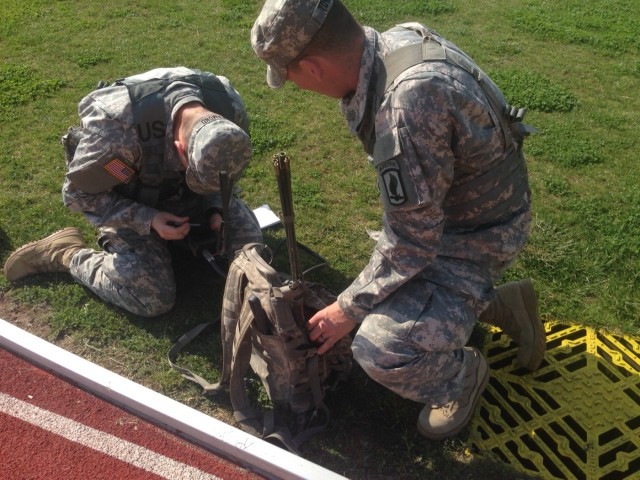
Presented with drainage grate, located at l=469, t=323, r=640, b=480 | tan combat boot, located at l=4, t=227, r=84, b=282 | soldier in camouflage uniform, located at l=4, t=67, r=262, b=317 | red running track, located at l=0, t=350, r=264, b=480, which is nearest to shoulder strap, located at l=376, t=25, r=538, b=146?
soldier in camouflage uniform, located at l=4, t=67, r=262, b=317

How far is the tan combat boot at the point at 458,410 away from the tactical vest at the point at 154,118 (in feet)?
6.99

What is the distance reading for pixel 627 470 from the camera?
339 cm

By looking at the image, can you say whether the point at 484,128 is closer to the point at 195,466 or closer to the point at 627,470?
the point at 627,470

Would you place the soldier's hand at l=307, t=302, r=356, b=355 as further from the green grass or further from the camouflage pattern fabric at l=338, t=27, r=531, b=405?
the green grass

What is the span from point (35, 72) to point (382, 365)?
223 inches

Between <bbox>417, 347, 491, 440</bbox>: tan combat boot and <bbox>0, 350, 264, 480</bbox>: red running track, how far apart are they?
97 centimetres

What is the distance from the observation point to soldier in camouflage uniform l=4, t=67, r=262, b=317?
12.2 ft

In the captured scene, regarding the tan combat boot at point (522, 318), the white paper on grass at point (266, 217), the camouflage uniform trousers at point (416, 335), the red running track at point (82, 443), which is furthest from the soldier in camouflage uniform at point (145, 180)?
the tan combat boot at point (522, 318)

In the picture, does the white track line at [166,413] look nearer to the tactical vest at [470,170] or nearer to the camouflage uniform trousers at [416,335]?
the camouflage uniform trousers at [416,335]

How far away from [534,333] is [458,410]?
29.0 inches

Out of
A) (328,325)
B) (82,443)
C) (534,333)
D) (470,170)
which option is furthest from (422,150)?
(82,443)

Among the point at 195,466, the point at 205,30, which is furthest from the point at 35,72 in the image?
the point at 195,466

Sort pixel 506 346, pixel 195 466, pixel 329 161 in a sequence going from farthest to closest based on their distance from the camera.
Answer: pixel 329 161 < pixel 506 346 < pixel 195 466

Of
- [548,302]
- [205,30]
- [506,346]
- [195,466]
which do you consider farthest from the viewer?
[205,30]
